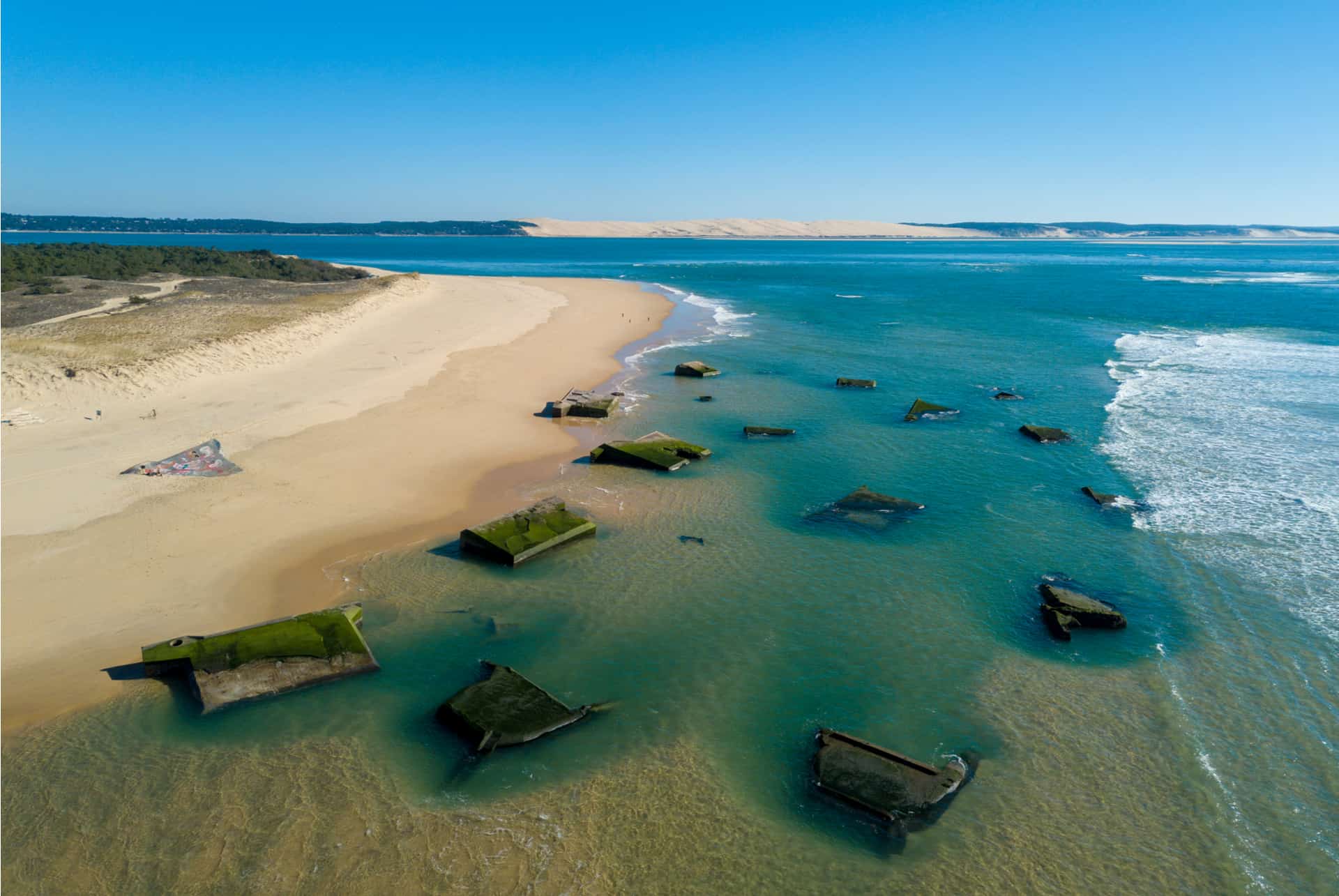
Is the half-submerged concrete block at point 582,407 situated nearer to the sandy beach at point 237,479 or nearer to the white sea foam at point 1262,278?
the sandy beach at point 237,479

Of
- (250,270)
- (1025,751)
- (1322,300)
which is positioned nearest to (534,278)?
(250,270)

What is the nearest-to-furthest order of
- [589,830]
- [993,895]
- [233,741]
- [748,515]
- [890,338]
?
[993,895], [589,830], [233,741], [748,515], [890,338]

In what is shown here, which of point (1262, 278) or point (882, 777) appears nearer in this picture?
point (882, 777)

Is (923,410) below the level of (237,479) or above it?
below

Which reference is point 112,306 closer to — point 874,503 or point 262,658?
point 262,658

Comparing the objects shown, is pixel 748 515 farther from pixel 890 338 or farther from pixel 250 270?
pixel 250 270

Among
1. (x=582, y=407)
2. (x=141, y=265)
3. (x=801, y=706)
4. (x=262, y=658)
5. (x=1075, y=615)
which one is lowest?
(x=801, y=706)

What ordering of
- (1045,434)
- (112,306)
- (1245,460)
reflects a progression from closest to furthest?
(1245,460), (1045,434), (112,306)

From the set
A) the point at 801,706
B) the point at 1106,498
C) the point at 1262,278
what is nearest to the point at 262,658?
the point at 801,706

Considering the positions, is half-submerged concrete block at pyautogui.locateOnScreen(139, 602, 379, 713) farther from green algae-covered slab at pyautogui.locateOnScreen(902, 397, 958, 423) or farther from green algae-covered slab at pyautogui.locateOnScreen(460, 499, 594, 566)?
green algae-covered slab at pyautogui.locateOnScreen(902, 397, 958, 423)
